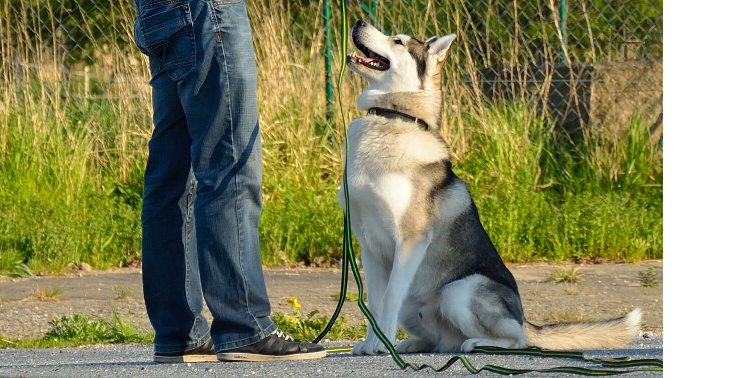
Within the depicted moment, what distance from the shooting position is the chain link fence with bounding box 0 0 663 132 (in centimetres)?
888

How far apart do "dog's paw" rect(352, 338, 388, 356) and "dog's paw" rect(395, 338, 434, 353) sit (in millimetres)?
270

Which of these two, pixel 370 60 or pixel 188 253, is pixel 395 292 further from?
pixel 370 60

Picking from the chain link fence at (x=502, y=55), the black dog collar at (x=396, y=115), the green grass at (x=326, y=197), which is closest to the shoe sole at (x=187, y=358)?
the black dog collar at (x=396, y=115)

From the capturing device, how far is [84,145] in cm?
848

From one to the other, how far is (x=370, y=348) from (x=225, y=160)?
1.12m

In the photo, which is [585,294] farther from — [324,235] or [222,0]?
[222,0]

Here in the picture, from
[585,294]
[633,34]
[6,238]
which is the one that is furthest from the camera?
[633,34]

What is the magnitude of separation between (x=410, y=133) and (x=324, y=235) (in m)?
2.80

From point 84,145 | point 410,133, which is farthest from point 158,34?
point 84,145

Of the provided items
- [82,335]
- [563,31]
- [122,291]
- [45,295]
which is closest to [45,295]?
[45,295]

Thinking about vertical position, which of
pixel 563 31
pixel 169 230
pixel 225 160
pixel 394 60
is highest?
pixel 563 31

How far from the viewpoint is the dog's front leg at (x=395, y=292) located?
437cm

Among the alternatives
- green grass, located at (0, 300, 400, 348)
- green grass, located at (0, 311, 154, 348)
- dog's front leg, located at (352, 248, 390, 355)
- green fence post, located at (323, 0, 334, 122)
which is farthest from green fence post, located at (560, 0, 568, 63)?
green grass, located at (0, 311, 154, 348)

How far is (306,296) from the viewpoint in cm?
615
